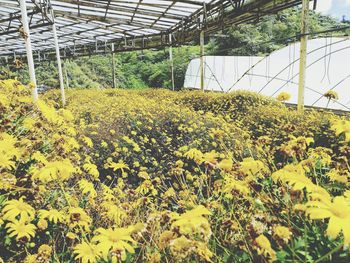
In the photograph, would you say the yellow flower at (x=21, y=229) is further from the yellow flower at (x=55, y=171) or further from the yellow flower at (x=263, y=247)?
the yellow flower at (x=263, y=247)

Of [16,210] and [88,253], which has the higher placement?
[16,210]

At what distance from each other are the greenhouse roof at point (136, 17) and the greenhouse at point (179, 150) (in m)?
0.07

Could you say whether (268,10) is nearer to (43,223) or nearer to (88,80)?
(43,223)

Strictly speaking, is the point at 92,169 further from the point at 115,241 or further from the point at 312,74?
the point at 312,74

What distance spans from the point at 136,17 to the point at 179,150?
27.4ft

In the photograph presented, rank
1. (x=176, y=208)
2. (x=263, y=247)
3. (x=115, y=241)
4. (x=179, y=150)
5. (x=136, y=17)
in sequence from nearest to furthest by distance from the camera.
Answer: (x=263, y=247)
(x=115, y=241)
(x=176, y=208)
(x=179, y=150)
(x=136, y=17)

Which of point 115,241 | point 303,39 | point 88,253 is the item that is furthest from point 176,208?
point 303,39

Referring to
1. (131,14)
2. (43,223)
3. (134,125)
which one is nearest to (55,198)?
(43,223)

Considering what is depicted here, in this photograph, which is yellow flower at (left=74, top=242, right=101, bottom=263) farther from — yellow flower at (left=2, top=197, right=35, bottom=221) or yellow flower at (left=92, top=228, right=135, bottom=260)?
yellow flower at (left=2, top=197, right=35, bottom=221)

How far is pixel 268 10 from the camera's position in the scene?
27.6ft

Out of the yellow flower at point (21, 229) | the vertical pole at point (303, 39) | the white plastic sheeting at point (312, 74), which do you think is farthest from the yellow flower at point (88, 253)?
the white plastic sheeting at point (312, 74)

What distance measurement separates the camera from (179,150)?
15.7 feet

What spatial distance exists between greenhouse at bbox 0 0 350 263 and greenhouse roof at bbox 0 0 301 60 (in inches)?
2.8

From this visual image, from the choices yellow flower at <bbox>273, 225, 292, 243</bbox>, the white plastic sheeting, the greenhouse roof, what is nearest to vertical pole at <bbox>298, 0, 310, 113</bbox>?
the white plastic sheeting
